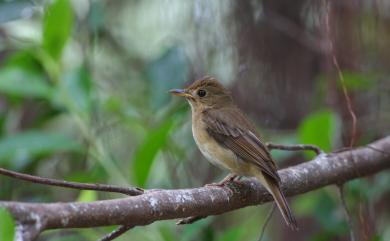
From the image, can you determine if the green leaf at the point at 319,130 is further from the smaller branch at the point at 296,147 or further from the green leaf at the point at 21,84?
the green leaf at the point at 21,84

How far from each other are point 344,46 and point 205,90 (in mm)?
1289

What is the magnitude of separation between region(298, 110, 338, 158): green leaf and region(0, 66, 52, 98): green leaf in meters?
1.62

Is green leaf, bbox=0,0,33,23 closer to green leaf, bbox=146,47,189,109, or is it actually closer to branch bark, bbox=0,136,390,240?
green leaf, bbox=146,47,189,109

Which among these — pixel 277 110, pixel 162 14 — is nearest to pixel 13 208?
pixel 277 110

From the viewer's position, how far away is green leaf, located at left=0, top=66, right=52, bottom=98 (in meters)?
4.61

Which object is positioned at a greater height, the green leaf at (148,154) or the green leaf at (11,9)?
the green leaf at (11,9)

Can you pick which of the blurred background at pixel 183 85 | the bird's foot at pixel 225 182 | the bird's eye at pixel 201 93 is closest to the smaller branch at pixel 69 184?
the bird's foot at pixel 225 182

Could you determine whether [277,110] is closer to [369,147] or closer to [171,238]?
[369,147]

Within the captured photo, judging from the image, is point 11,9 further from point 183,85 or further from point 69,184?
point 69,184

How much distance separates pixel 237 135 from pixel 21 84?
1.38m

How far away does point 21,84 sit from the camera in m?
4.64

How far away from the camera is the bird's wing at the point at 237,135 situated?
4176 millimetres

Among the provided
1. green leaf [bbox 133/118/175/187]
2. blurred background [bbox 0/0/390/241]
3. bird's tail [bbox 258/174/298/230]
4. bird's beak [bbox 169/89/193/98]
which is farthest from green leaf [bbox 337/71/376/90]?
green leaf [bbox 133/118/175/187]

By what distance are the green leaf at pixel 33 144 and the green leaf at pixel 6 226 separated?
2.35 metres
